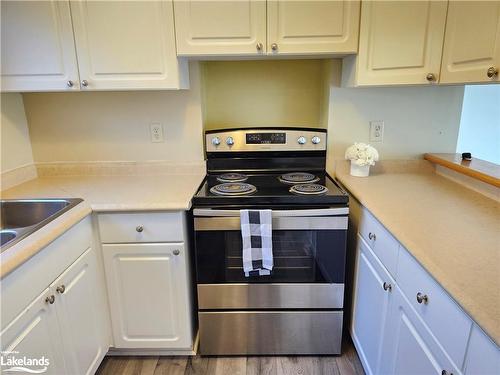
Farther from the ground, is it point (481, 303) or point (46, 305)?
point (481, 303)

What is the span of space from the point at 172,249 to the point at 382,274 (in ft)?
3.04

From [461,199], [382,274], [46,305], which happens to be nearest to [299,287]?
[382,274]

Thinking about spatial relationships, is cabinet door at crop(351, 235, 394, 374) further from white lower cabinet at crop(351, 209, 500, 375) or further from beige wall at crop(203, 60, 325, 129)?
beige wall at crop(203, 60, 325, 129)

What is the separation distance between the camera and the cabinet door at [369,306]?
1317 mm

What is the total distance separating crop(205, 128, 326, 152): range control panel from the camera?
1938mm

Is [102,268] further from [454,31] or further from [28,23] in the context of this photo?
[454,31]

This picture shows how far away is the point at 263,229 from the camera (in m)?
1.50

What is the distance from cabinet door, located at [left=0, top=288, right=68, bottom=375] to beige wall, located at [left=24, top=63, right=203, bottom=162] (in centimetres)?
104

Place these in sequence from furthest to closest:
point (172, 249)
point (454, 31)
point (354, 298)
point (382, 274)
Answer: point (354, 298)
point (172, 249)
point (454, 31)
point (382, 274)

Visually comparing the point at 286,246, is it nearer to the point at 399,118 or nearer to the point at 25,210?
the point at 399,118

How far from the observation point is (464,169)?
5.34 ft

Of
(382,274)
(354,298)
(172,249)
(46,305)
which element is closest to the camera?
(46,305)

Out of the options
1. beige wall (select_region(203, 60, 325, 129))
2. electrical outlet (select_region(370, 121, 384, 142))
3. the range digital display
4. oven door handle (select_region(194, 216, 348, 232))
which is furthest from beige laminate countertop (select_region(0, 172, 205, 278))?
electrical outlet (select_region(370, 121, 384, 142))

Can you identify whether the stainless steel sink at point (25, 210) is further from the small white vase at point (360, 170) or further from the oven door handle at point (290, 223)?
the small white vase at point (360, 170)
